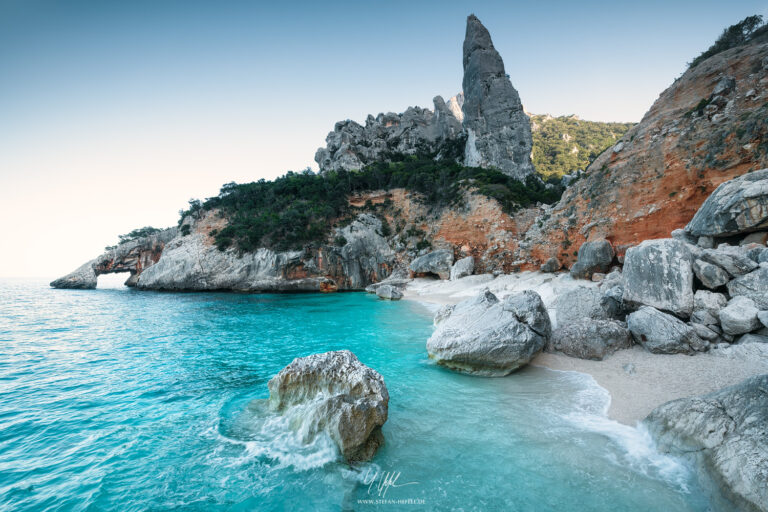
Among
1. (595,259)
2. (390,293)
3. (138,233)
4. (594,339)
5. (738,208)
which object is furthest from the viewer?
(138,233)

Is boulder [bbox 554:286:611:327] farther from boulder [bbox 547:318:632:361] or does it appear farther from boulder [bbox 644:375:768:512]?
boulder [bbox 644:375:768:512]

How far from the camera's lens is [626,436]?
4988 millimetres

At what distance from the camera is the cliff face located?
14773 millimetres

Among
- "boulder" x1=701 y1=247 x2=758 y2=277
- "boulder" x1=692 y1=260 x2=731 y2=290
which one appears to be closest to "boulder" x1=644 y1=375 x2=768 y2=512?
"boulder" x1=692 y1=260 x2=731 y2=290

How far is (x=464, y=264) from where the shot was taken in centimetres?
2931

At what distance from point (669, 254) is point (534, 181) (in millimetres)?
33562

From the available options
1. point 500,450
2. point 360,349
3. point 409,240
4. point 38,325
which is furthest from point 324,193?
point 500,450

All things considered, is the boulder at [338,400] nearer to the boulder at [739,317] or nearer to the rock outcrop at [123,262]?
the boulder at [739,317]

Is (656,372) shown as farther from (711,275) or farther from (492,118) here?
(492,118)

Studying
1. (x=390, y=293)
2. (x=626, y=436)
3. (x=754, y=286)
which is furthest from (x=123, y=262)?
(x=754, y=286)

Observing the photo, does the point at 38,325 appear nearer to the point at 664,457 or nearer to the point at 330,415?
the point at 330,415

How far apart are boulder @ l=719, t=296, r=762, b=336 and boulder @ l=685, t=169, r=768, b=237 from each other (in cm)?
445

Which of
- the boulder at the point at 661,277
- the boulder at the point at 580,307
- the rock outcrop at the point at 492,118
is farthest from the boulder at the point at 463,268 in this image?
the rock outcrop at the point at 492,118

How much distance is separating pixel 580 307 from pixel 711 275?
3.56 meters
